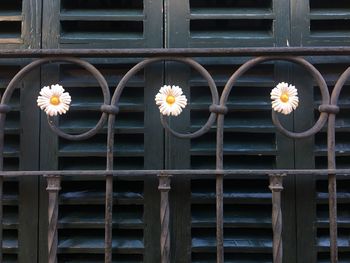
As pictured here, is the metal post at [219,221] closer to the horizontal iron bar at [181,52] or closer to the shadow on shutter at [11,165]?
the horizontal iron bar at [181,52]

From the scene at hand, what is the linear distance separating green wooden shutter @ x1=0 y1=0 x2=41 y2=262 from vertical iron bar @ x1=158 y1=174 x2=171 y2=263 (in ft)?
1.26

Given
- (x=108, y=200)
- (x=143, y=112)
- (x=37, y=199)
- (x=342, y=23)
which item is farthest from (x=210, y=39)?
(x=37, y=199)

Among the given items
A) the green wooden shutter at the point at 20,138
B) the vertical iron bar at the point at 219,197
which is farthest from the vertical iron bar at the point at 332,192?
the green wooden shutter at the point at 20,138

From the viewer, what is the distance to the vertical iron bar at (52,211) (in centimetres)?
132

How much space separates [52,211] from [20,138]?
0.26m

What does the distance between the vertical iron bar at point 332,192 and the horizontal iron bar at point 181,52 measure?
0.18 metres

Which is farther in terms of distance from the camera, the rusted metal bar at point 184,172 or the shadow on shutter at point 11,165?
the shadow on shutter at point 11,165

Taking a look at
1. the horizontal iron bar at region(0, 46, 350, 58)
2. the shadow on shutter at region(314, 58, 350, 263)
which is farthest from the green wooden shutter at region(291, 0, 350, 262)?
the horizontal iron bar at region(0, 46, 350, 58)

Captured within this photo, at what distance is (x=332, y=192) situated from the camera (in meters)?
1.32

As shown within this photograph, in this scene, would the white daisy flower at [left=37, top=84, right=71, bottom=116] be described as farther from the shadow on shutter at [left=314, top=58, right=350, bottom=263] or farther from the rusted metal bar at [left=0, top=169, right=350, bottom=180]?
the shadow on shutter at [left=314, top=58, right=350, bottom=263]

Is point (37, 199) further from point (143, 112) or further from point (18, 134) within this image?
point (143, 112)

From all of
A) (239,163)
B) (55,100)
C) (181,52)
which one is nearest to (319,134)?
(239,163)

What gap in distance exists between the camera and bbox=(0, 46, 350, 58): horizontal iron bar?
53.0 inches

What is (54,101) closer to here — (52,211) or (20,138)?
(20,138)
